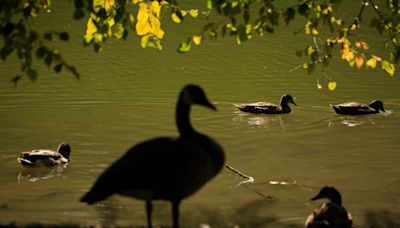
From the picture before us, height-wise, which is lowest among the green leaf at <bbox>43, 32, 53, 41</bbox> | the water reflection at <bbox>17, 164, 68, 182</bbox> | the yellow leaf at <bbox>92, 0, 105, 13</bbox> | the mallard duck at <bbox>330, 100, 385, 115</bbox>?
the water reflection at <bbox>17, 164, 68, 182</bbox>

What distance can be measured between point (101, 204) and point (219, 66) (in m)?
21.0

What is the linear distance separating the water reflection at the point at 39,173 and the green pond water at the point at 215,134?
0.05m

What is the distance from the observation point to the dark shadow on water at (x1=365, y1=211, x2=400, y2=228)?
38.9 ft

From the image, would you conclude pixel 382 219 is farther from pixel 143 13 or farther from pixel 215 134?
pixel 215 134

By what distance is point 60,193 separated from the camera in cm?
1342

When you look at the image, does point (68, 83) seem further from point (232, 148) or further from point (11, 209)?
point (11, 209)

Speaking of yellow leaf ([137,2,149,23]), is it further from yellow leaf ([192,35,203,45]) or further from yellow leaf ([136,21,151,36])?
yellow leaf ([192,35,203,45])

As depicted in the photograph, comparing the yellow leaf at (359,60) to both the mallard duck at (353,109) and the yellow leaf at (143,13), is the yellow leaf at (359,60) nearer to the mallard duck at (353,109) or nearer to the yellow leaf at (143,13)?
the yellow leaf at (143,13)

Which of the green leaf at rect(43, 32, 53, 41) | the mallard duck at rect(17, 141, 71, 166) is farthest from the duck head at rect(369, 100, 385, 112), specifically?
the green leaf at rect(43, 32, 53, 41)

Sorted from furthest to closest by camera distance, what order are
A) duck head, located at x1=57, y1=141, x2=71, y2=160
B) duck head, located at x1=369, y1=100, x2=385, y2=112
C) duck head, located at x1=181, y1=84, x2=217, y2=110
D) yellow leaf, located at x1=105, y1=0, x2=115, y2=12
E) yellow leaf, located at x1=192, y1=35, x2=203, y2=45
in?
duck head, located at x1=369, y1=100, x2=385, y2=112
duck head, located at x1=57, y1=141, x2=71, y2=160
yellow leaf, located at x1=105, y1=0, x2=115, y2=12
yellow leaf, located at x1=192, y1=35, x2=203, y2=45
duck head, located at x1=181, y1=84, x2=217, y2=110

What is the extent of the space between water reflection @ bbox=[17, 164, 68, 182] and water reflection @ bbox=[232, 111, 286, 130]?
704 cm

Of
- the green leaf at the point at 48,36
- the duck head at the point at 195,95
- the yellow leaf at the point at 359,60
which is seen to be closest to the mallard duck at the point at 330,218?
the yellow leaf at the point at 359,60

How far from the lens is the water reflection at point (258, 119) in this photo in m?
20.7

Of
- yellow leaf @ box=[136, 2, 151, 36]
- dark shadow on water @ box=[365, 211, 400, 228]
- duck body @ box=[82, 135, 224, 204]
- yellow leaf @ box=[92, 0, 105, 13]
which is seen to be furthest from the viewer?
dark shadow on water @ box=[365, 211, 400, 228]
